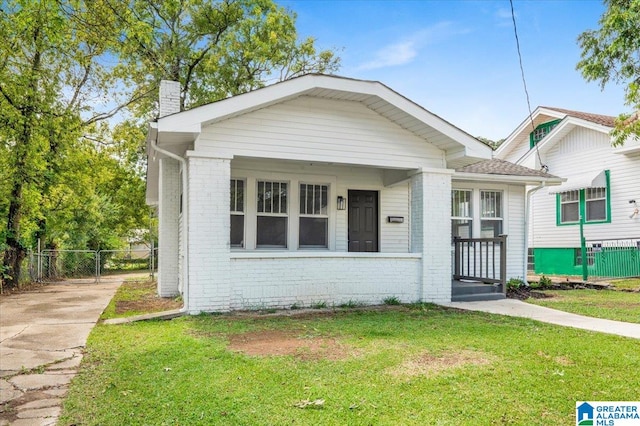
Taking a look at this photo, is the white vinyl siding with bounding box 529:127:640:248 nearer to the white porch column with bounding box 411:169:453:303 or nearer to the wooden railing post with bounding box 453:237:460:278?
the wooden railing post with bounding box 453:237:460:278

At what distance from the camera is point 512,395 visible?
11.6ft

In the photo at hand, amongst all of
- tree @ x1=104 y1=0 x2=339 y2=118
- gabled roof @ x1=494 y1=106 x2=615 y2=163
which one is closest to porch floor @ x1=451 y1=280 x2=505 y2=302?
gabled roof @ x1=494 y1=106 x2=615 y2=163

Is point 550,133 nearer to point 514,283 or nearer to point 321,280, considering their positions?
point 514,283

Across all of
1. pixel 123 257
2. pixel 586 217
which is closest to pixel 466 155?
pixel 586 217

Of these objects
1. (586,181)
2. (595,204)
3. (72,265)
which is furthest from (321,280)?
(72,265)

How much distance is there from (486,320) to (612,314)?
2.43 m

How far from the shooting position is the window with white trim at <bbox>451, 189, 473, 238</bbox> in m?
11.6

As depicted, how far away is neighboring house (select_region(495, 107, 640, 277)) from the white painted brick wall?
7725 mm

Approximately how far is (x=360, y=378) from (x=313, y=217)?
630 centimetres

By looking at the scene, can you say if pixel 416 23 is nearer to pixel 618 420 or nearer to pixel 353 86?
pixel 353 86

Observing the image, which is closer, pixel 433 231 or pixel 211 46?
pixel 433 231

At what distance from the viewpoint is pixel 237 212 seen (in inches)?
371

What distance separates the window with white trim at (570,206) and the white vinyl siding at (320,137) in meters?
9.89

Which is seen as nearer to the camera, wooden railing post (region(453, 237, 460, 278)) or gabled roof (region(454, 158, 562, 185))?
wooden railing post (region(453, 237, 460, 278))
